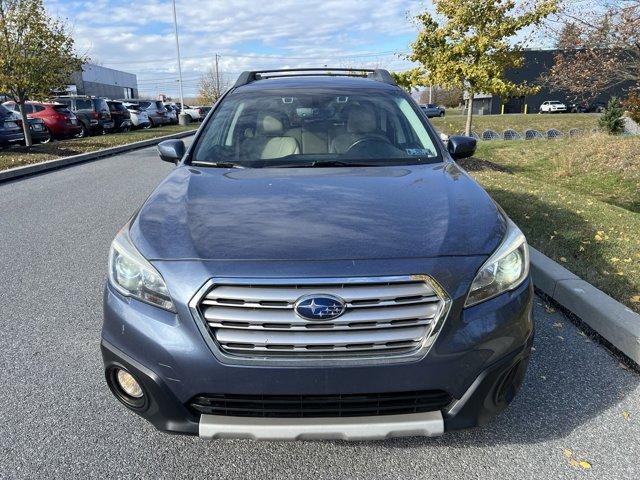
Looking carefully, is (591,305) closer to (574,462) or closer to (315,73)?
(574,462)

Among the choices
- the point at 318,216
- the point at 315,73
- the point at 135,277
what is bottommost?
the point at 135,277

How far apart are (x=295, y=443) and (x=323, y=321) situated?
890 millimetres

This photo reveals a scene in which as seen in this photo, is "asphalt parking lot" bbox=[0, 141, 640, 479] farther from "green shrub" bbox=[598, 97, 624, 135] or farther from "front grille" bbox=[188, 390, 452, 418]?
"green shrub" bbox=[598, 97, 624, 135]

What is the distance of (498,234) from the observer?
2387 millimetres

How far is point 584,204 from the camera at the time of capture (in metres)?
7.28

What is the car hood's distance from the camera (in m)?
2.18

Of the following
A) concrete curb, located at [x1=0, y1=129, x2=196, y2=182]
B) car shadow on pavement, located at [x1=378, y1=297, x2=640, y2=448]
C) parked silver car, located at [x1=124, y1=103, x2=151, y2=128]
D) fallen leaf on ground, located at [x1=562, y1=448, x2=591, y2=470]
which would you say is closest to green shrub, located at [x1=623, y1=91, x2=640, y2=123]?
car shadow on pavement, located at [x1=378, y1=297, x2=640, y2=448]

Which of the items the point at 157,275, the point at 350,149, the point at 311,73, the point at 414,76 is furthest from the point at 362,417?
the point at 414,76

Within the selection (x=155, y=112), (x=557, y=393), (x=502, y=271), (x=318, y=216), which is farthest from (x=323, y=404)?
(x=155, y=112)

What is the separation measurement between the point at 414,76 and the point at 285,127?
1122 cm

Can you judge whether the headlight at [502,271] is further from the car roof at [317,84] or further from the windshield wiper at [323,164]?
the car roof at [317,84]

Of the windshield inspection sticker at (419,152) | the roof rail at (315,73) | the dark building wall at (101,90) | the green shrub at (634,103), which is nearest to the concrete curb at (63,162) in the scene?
the roof rail at (315,73)

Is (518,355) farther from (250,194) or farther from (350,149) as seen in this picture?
(350,149)

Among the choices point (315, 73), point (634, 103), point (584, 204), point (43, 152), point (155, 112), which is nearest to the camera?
point (315, 73)
